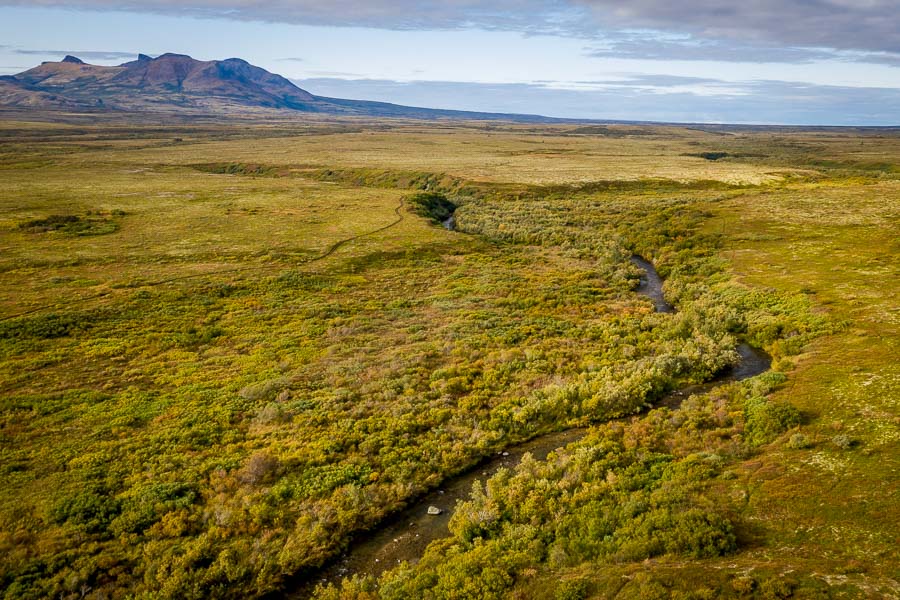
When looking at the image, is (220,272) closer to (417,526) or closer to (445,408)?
(445,408)

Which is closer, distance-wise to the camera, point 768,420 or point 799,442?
point 799,442

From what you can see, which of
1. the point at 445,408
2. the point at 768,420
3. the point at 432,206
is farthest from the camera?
the point at 432,206

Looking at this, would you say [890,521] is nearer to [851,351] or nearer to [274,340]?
[851,351]

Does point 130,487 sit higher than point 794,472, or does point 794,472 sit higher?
point 794,472

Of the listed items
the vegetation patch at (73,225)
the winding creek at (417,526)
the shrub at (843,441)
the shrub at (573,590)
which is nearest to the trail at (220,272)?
the vegetation patch at (73,225)

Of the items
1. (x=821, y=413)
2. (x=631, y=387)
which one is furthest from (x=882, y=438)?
(x=631, y=387)

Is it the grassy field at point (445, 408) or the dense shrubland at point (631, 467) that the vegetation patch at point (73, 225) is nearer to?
the grassy field at point (445, 408)

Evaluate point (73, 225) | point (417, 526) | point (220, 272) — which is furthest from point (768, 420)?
point (73, 225)
